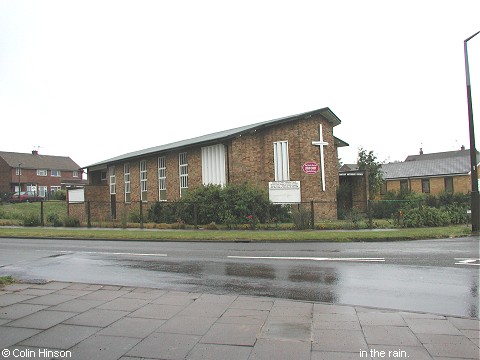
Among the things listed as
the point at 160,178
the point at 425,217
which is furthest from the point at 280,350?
the point at 160,178

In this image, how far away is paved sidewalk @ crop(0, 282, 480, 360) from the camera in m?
4.05

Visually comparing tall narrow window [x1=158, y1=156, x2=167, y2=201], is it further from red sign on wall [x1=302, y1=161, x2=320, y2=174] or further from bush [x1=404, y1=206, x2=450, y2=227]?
bush [x1=404, y1=206, x2=450, y2=227]

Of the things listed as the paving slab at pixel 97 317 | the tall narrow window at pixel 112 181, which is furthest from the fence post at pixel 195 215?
the paving slab at pixel 97 317

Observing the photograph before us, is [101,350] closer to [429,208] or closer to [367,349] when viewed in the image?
[367,349]

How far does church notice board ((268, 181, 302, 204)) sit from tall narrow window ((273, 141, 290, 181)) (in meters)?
1.63

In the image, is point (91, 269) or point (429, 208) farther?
point (429, 208)

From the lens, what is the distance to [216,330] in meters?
4.73

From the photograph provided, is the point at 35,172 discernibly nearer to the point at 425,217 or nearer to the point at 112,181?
the point at 112,181

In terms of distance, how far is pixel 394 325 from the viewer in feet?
16.0

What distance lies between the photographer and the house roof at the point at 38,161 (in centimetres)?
6881

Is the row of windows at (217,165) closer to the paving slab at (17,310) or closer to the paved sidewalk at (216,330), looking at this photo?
the paved sidewalk at (216,330)

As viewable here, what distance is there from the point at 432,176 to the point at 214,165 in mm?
32636

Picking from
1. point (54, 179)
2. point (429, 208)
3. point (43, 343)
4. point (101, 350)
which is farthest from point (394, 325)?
point (54, 179)

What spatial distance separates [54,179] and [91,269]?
72.0 meters
